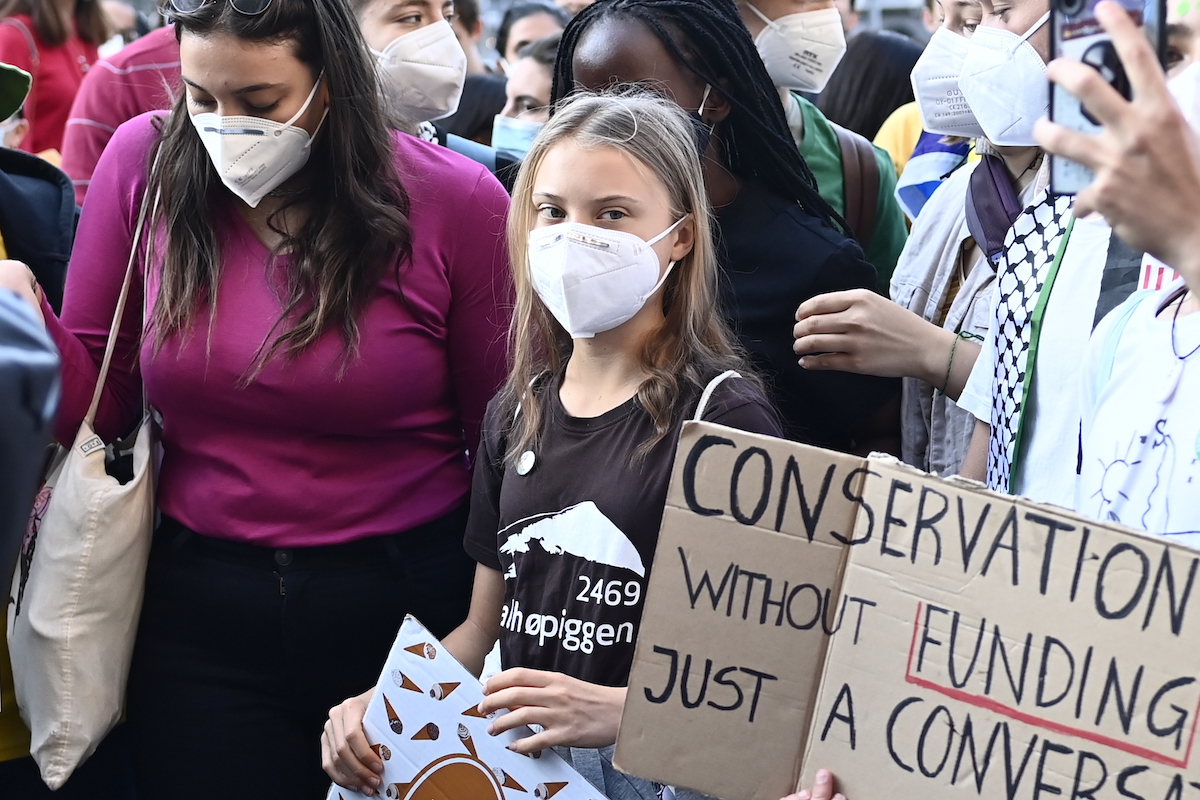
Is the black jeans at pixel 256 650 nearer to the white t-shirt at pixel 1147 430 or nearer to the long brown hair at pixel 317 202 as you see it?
the long brown hair at pixel 317 202

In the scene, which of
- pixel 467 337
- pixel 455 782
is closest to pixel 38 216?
pixel 467 337

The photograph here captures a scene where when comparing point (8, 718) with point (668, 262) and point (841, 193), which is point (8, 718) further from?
point (841, 193)

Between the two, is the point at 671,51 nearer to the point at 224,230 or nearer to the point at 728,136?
the point at 728,136

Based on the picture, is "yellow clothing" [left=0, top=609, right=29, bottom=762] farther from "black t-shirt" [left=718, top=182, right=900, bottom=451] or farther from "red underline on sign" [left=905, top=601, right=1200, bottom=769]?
"red underline on sign" [left=905, top=601, right=1200, bottom=769]

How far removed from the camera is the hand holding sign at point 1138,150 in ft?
4.36

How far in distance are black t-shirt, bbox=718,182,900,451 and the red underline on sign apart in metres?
1.00

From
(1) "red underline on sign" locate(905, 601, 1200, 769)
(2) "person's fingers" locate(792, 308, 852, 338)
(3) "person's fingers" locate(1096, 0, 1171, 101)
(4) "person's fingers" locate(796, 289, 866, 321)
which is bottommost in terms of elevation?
(1) "red underline on sign" locate(905, 601, 1200, 769)

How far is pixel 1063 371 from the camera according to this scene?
217 centimetres

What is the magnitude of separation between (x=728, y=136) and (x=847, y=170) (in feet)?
2.83

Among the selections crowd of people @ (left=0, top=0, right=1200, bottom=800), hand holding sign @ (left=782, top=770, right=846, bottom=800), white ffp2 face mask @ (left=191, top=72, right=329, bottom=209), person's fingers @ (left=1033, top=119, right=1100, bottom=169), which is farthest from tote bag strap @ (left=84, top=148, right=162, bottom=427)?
person's fingers @ (left=1033, top=119, right=1100, bottom=169)

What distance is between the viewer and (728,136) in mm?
2807

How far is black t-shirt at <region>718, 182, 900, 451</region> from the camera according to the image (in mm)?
2609

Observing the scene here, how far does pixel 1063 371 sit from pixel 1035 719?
2.56ft

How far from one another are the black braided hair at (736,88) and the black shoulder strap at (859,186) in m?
0.68
